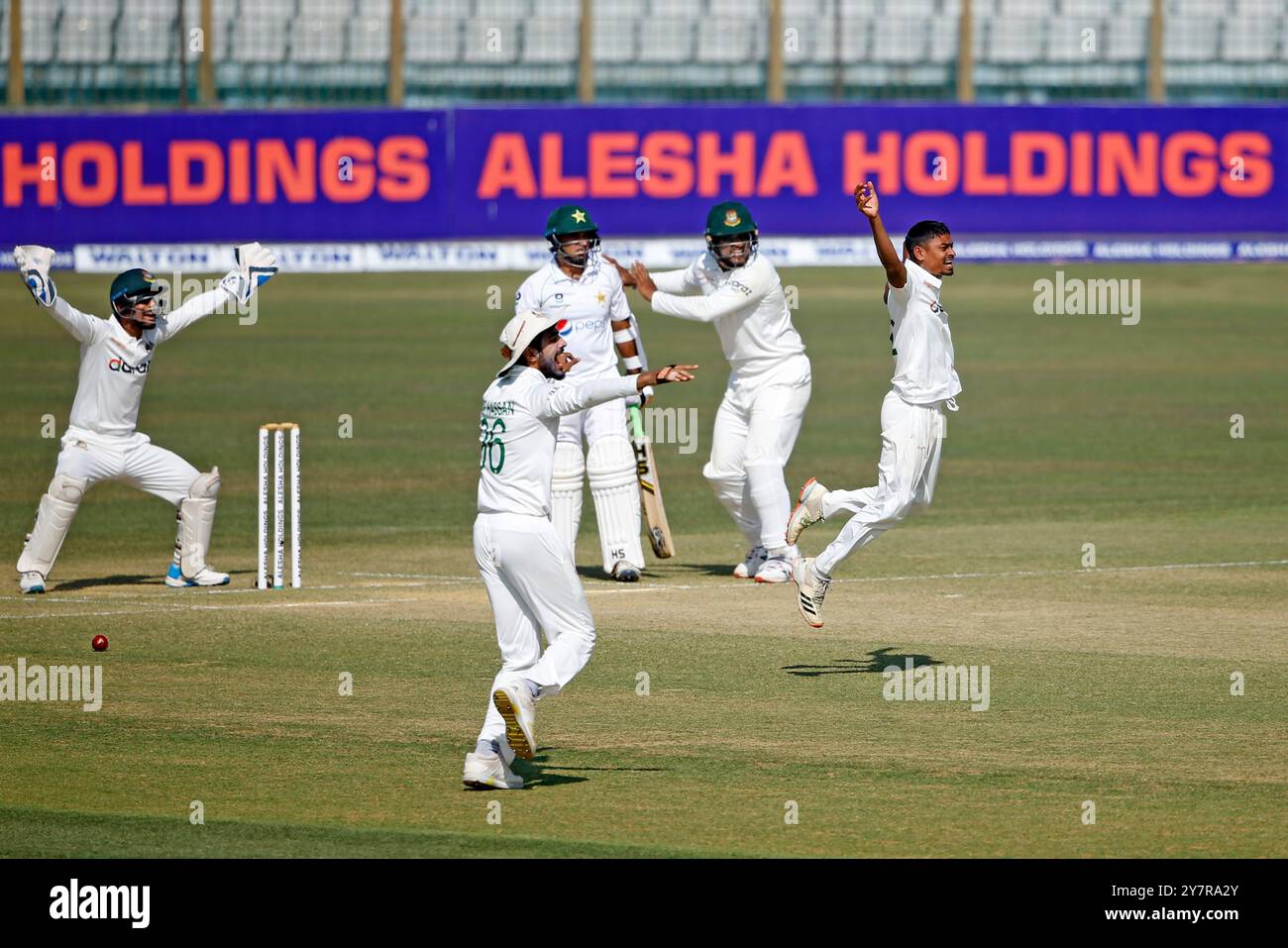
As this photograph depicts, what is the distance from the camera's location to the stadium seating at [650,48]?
134 feet

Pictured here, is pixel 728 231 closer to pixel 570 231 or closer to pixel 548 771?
pixel 570 231

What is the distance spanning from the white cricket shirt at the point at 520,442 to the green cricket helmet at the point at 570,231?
5264 millimetres

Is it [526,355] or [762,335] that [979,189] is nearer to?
[762,335]

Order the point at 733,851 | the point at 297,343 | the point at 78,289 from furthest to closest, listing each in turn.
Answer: the point at 78,289 → the point at 297,343 → the point at 733,851

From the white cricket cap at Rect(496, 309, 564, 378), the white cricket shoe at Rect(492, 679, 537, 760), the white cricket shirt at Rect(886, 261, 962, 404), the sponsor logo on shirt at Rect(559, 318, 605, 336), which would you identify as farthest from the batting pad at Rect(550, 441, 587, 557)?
the white cricket shoe at Rect(492, 679, 537, 760)

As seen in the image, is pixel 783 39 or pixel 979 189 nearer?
pixel 979 189

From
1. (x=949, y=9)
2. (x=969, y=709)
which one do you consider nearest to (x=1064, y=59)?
(x=949, y=9)

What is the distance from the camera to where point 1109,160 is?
38469 millimetres

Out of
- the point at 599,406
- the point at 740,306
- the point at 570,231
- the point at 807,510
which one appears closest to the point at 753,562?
the point at 599,406

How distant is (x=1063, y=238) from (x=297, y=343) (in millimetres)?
15755

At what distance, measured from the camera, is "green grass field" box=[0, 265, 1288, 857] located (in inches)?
343

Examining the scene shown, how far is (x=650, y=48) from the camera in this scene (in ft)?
136

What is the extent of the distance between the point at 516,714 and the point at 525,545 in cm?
74

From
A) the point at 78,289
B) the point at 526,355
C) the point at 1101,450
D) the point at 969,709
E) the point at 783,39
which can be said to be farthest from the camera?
the point at 783,39
